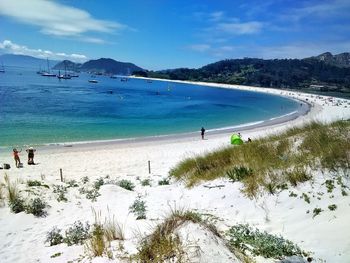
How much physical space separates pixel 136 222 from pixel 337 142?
571cm

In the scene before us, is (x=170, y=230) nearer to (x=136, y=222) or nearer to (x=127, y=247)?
(x=127, y=247)

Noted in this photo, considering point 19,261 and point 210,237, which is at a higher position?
point 210,237

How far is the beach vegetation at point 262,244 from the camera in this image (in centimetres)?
552

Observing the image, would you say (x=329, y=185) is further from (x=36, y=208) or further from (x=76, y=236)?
(x=36, y=208)

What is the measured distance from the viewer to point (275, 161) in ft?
31.4

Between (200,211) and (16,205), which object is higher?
(200,211)

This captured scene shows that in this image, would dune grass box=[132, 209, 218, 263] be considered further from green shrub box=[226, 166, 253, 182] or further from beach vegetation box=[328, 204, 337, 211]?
green shrub box=[226, 166, 253, 182]

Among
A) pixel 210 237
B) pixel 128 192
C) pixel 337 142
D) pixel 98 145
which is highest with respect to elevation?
pixel 337 142

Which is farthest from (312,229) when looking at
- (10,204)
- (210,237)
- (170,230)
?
(10,204)

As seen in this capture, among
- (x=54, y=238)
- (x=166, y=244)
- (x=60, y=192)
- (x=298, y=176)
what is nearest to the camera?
(x=166, y=244)

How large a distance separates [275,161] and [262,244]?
4.20 metres

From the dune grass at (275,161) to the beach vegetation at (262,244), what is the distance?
2.10m

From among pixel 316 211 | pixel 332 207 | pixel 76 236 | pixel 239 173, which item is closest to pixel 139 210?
pixel 76 236

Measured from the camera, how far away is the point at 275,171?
8.73m
